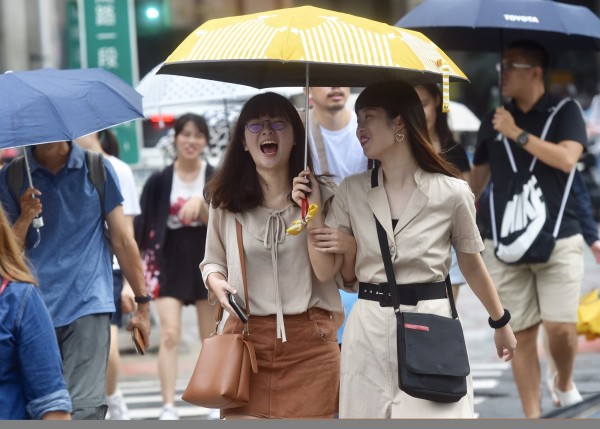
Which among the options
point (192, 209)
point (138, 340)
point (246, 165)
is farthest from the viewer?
point (192, 209)

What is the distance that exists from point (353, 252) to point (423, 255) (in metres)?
0.29

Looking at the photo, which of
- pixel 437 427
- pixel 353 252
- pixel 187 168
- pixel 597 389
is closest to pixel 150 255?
pixel 187 168

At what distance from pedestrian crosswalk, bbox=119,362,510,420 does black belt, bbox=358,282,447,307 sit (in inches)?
159

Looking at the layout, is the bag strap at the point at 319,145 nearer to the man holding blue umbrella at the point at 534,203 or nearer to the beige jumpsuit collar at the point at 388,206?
the man holding blue umbrella at the point at 534,203

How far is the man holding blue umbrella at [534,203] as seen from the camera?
710 centimetres

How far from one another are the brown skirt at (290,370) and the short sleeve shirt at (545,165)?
2.56 metres

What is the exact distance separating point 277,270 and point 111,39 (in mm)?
8152

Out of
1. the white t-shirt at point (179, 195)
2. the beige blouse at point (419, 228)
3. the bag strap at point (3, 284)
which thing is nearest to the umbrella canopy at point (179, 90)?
the white t-shirt at point (179, 195)

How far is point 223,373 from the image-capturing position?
15.7 feet

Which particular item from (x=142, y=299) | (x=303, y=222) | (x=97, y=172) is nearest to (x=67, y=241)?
(x=97, y=172)

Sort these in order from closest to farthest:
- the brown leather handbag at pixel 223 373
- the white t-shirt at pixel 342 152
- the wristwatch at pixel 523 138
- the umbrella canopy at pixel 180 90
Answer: the brown leather handbag at pixel 223 373 → the white t-shirt at pixel 342 152 → the wristwatch at pixel 523 138 → the umbrella canopy at pixel 180 90

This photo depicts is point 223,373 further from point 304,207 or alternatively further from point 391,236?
point 391,236

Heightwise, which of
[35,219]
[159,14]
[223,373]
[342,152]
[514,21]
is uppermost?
[514,21]

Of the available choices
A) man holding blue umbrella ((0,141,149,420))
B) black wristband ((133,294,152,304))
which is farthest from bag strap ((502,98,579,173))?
man holding blue umbrella ((0,141,149,420))
